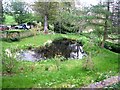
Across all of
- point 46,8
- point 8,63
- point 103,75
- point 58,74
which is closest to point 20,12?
point 46,8

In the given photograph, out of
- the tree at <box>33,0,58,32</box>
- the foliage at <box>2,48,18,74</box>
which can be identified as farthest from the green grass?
the tree at <box>33,0,58,32</box>

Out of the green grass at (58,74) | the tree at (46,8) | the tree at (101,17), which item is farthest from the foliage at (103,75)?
the tree at (46,8)

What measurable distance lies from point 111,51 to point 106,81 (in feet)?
12.8

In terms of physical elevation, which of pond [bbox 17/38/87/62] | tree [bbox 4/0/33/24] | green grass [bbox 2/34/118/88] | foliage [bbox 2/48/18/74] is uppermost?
tree [bbox 4/0/33/24]

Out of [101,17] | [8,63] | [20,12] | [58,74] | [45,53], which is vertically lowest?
Answer: [45,53]

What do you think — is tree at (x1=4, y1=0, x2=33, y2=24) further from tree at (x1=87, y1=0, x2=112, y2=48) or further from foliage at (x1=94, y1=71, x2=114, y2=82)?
foliage at (x1=94, y1=71, x2=114, y2=82)

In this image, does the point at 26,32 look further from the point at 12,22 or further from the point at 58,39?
the point at 12,22

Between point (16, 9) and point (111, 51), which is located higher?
point (16, 9)

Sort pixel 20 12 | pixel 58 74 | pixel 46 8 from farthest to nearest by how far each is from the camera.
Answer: pixel 20 12, pixel 46 8, pixel 58 74

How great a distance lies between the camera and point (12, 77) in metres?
5.39

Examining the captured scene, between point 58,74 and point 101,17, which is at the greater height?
point 101,17

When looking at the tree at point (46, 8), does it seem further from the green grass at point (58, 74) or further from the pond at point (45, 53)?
the green grass at point (58, 74)

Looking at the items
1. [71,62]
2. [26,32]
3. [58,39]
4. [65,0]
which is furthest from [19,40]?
[65,0]

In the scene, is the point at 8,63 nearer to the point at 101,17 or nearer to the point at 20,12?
the point at 101,17
